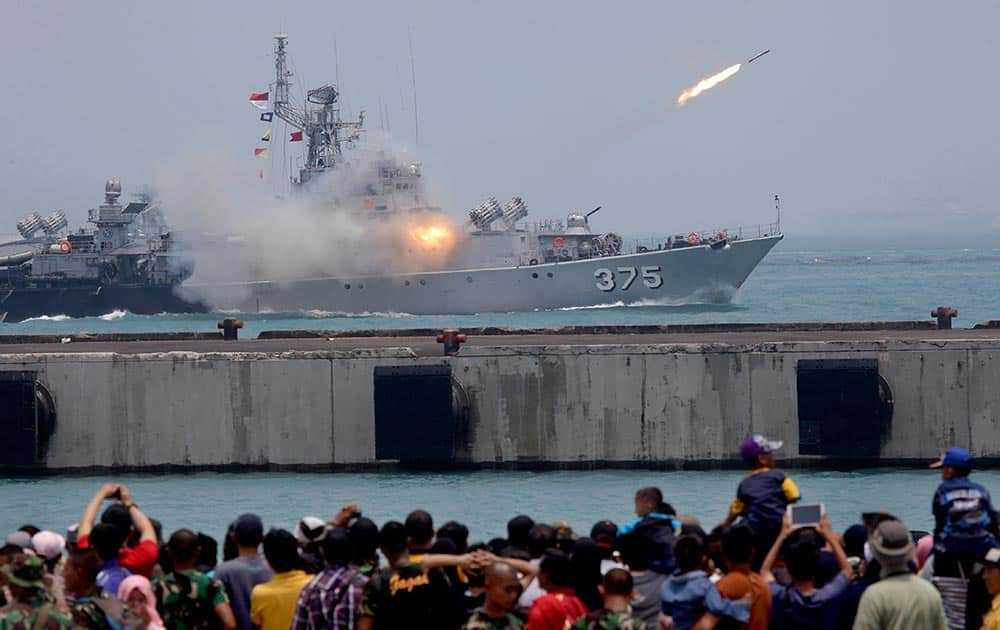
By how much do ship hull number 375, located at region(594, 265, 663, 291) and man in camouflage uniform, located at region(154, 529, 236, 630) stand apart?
8103 cm

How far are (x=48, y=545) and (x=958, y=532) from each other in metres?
5.84

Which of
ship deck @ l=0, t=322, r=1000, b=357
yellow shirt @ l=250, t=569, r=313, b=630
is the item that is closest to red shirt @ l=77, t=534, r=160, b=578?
yellow shirt @ l=250, t=569, r=313, b=630

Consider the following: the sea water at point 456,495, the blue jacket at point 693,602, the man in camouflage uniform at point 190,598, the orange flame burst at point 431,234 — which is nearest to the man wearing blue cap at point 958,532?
the blue jacket at point 693,602

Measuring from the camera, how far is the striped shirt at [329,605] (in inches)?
362

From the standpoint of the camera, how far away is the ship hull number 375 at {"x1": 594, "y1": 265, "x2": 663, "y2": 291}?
90438 millimetres

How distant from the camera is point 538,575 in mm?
9039

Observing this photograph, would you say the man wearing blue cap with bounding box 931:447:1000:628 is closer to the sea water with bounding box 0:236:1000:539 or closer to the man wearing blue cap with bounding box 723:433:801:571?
the man wearing blue cap with bounding box 723:433:801:571

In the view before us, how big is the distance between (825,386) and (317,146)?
67782 mm

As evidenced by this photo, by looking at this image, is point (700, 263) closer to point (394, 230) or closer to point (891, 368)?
point (394, 230)

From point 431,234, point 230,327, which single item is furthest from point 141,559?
point 431,234

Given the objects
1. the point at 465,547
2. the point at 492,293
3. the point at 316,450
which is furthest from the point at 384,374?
the point at 492,293

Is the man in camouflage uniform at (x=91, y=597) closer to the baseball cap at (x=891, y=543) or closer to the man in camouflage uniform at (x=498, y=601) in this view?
the man in camouflage uniform at (x=498, y=601)

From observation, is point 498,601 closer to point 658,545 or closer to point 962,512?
point 658,545

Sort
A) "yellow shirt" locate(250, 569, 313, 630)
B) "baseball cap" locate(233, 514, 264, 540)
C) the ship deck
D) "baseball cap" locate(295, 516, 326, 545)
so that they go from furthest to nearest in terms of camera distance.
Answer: the ship deck, "baseball cap" locate(295, 516, 326, 545), "baseball cap" locate(233, 514, 264, 540), "yellow shirt" locate(250, 569, 313, 630)
